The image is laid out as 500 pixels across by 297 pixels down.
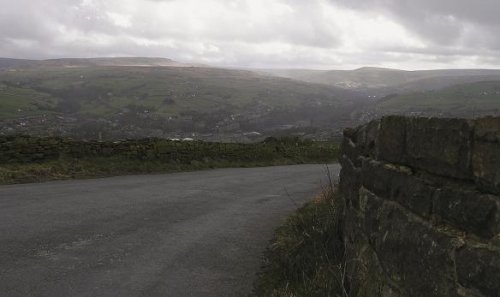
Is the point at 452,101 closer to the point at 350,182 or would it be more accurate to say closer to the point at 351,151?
the point at 351,151

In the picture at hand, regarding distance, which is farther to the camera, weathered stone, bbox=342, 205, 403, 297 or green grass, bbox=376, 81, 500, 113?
green grass, bbox=376, 81, 500, 113

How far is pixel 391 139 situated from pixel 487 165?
5.91 ft

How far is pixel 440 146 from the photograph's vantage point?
375 centimetres

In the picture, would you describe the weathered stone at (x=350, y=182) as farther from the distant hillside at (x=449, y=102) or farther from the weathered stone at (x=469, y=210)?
the distant hillside at (x=449, y=102)

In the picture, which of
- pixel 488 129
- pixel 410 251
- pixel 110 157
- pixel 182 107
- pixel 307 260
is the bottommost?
pixel 182 107

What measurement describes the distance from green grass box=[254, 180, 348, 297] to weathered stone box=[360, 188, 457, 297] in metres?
0.82

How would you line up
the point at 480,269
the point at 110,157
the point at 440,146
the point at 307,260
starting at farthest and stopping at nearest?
the point at 110,157, the point at 307,260, the point at 440,146, the point at 480,269

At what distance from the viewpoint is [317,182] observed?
17203 millimetres

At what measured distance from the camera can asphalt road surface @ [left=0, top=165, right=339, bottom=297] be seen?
6852 millimetres

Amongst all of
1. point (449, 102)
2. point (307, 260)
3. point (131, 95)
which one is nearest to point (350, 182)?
point (307, 260)

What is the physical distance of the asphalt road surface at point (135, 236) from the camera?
22.5ft

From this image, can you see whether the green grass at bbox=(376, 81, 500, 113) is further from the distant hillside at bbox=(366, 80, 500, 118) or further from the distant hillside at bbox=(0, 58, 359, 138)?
the distant hillside at bbox=(0, 58, 359, 138)

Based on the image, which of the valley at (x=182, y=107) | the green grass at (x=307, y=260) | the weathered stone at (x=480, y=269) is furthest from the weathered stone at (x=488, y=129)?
the valley at (x=182, y=107)

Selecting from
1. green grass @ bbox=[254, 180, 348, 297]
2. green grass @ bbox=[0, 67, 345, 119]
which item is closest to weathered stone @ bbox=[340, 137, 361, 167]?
green grass @ bbox=[254, 180, 348, 297]
